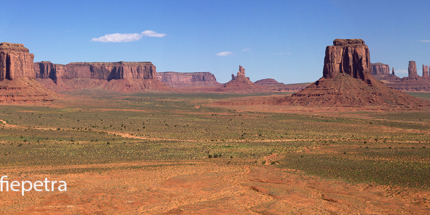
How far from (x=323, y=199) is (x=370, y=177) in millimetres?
6418

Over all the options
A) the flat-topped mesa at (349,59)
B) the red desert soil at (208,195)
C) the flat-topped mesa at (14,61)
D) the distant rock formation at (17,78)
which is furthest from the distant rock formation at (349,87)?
the red desert soil at (208,195)

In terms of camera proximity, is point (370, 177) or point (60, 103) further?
point (60, 103)

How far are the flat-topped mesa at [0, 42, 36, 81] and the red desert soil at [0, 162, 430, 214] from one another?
102 m

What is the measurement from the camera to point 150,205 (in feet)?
63.0

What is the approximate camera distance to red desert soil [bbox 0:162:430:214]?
1859cm

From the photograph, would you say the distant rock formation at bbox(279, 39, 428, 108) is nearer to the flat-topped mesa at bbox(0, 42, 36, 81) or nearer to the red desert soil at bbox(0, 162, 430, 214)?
the flat-topped mesa at bbox(0, 42, 36, 81)

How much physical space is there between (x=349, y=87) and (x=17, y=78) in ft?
322

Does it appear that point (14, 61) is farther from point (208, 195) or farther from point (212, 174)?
point (208, 195)

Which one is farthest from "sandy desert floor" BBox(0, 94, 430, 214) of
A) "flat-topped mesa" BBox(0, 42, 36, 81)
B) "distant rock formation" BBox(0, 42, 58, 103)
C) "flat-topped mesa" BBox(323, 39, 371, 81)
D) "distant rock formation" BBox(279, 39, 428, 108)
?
"flat-topped mesa" BBox(0, 42, 36, 81)

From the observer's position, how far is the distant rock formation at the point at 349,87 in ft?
355

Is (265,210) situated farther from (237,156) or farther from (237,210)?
(237,156)

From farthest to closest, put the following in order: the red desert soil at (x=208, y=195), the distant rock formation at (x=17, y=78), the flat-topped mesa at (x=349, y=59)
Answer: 1. the flat-topped mesa at (x=349, y=59)
2. the distant rock formation at (x=17, y=78)
3. the red desert soil at (x=208, y=195)

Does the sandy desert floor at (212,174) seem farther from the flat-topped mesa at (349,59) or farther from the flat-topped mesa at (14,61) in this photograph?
the flat-topped mesa at (14,61)

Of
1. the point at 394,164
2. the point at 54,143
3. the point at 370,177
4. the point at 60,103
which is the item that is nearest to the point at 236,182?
the point at 370,177
